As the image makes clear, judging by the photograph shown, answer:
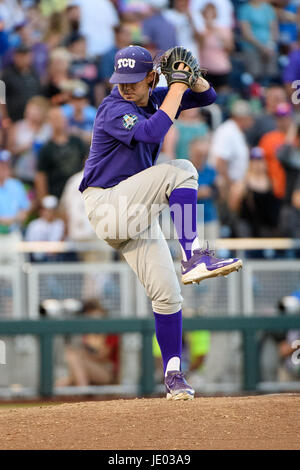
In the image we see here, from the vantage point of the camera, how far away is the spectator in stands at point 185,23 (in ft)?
39.2

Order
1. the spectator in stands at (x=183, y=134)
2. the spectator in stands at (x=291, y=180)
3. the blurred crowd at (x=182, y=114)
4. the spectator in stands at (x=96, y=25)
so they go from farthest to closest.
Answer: the spectator in stands at (x=96, y=25) → the spectator in stands at (x=183, y=134) → the spectator in stands at (x=291, y=180) → the blurred crowd at (x=182, y=114)

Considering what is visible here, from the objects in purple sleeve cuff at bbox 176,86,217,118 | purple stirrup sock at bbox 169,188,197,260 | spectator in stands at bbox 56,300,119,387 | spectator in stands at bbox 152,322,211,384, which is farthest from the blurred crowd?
purple stirrup sock at bbox 169,188,197,260

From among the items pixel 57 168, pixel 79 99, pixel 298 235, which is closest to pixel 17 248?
pixel 57 168

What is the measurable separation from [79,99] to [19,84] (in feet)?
2.66

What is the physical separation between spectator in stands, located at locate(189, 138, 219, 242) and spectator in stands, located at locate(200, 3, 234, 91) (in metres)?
1.78

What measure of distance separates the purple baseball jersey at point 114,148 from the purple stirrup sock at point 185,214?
13.9 inches

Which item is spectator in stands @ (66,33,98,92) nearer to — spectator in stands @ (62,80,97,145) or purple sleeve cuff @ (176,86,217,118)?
spectator in stands @ (62,80,97,145)

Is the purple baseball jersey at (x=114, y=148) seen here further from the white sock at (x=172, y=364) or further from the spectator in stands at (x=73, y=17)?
the spectator in stands at (x=73, y=17)

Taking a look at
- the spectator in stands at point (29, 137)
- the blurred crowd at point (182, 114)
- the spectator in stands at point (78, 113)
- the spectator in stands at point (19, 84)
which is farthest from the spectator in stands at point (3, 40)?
the spectator in stands at point (78, 113)

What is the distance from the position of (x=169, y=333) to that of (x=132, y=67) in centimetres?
170

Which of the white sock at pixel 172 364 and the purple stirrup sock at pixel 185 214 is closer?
the purple stirrup sock at pixel 185 214

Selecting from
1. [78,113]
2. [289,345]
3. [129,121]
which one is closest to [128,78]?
[129,121]

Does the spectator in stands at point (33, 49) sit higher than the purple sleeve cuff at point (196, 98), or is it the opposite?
the spectator in stands at point (33, 49)

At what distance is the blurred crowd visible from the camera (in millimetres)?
10172
